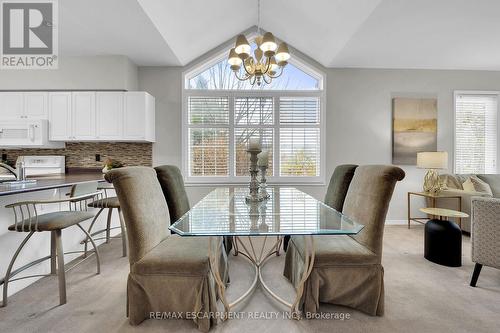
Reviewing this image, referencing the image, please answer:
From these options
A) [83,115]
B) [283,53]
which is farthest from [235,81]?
[83,115]

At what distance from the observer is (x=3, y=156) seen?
3861 millimetres

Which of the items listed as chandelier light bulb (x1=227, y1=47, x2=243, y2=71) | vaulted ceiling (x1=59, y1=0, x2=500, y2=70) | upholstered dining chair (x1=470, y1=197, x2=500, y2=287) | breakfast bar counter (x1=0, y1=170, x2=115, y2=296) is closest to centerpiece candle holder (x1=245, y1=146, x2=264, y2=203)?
chandelier light bulb (x1=227, y1=47, x2=243, y2=71)

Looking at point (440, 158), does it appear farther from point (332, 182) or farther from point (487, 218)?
point (332, 182)

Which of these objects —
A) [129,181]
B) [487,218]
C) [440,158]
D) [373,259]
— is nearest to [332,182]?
[373,259]

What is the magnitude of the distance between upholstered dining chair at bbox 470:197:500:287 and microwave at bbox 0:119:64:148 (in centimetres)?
546

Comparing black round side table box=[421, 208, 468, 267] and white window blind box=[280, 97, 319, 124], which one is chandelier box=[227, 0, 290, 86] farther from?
black round side table box=[421, 208, 468, 267]

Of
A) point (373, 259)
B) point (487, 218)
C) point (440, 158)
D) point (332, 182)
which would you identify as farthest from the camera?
point (440, 158)

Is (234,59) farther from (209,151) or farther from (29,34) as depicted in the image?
(29,34)

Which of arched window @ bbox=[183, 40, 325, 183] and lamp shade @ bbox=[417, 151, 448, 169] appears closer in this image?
lamp shade @ bbox=[417, 151, 448, 169]

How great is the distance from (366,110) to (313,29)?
66.8 inches

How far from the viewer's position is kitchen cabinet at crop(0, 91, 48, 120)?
3.58 metres

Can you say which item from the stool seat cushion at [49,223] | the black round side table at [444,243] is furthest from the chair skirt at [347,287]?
the stool seat cushion at [49,223]

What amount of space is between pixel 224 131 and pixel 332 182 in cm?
238

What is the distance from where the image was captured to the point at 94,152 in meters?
3.95
